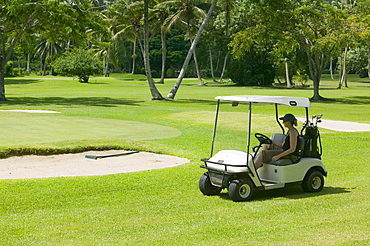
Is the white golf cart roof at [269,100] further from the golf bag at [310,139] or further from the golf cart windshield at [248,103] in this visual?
the golf bag at [310,139]

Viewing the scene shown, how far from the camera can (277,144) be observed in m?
10.2

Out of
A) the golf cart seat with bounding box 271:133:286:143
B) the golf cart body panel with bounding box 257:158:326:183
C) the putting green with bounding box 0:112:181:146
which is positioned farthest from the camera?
the putting green with bounding box 0:112:181:146

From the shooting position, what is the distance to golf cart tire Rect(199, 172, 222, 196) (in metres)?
10.1

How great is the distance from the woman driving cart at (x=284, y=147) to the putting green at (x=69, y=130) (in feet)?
25.4

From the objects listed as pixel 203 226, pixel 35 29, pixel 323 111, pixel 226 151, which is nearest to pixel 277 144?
pixel 226 151

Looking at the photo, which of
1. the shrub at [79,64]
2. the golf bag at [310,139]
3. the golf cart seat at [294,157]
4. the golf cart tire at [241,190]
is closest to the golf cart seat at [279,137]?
the golf cart seat at [294,157]

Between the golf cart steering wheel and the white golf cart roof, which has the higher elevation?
the white golf cart roof

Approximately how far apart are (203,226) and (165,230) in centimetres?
58

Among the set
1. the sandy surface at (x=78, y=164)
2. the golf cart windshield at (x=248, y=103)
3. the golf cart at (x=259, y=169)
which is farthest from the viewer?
the sandy surface at (x=78, y=164)

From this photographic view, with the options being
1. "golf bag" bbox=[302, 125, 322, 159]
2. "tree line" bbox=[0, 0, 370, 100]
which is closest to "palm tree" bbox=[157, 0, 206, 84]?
"tree line" bbox=[0, 0, 370, 100]

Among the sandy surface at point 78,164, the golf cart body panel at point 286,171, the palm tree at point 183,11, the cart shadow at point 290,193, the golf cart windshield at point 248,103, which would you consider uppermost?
the palm tree at point 183,11

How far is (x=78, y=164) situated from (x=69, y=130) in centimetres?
519

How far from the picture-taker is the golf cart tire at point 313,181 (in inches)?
408

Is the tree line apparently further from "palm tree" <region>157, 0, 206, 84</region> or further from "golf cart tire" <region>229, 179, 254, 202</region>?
"golf cart tire" <region>229, 179, 254, 202</region>
